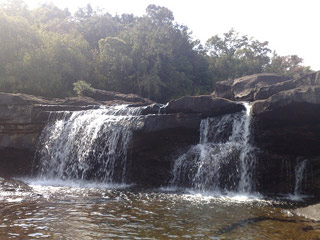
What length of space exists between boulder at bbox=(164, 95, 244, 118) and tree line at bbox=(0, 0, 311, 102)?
1291 centimetres

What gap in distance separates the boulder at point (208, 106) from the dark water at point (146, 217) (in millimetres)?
4562

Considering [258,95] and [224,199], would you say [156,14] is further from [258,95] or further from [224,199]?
[224,199]

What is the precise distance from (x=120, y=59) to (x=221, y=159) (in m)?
23.4

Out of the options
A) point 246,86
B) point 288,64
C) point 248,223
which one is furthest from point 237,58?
point 248,223

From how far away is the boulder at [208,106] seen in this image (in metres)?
14.2

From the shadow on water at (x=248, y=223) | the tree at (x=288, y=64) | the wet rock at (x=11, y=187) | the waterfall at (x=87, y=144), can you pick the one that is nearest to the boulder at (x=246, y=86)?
the waterfall at (x=87, y=144)

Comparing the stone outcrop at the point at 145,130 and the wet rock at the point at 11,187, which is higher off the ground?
the stone outcrop at the point at 145,130

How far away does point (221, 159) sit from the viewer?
12.4 meters

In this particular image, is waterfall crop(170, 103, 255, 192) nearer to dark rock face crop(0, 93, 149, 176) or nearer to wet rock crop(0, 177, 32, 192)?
wet rock crop(0, 177, 32, 192)

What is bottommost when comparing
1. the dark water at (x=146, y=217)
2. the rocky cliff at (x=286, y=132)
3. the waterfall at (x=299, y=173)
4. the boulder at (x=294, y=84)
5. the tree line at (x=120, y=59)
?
the dark water at (x=146, y=217)

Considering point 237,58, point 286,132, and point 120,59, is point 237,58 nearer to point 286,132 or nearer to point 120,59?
point 120,59

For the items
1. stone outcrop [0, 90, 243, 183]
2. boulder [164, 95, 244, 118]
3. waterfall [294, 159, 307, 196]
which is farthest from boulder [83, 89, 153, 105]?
waterfall [294, 159, 307, 196]

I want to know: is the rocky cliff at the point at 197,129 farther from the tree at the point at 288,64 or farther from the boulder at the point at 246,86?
the tree at the point at 288,64

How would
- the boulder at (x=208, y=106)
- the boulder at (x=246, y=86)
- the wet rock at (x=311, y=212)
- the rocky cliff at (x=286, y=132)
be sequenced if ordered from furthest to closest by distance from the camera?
1. the boulder at (x=246, y=86)
2. the boulder at (x=208, y=106)
3. the rocky cliff at (x=286, y=132)
4. the wet rock at (x=311, y=212)
